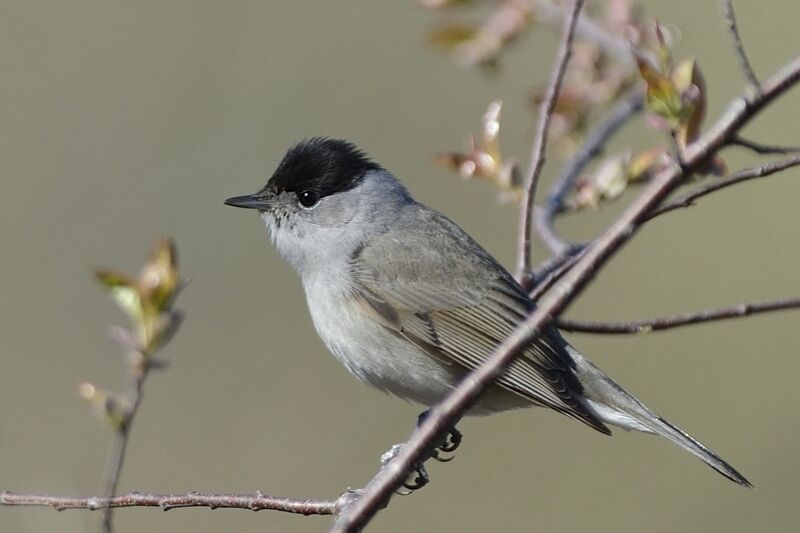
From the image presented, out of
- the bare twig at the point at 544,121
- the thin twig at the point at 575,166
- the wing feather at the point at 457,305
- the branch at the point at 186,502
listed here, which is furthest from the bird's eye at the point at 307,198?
the branch at the point at 186,502

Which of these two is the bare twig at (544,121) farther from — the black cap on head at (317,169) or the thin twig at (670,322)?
the thin twig at (670,322)

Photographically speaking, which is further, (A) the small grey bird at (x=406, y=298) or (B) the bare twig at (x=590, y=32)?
(B) the bare twig at (x=590, y=32)

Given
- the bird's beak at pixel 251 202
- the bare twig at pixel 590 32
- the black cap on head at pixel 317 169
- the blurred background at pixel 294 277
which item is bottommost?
the blurred background at pixel 294 277

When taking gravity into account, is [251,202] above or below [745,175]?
below

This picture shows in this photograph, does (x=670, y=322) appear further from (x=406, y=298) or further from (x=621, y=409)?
(x=406, y=298)

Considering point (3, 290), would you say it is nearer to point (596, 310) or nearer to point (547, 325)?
point (596, 310)

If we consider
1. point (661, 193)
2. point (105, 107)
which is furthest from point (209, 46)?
point (661, 193)

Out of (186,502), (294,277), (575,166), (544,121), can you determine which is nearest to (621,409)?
(575,166)
